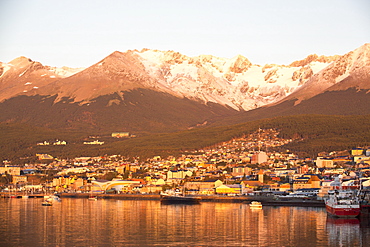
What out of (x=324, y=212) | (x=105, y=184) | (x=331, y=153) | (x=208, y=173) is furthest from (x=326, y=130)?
(x=324, y=212)

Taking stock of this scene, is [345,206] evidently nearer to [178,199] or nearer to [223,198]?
[178,199]

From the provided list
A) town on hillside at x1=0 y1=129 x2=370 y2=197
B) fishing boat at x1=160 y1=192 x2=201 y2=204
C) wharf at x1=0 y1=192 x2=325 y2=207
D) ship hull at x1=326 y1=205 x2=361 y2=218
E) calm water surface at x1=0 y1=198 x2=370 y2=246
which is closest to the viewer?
calm water surface at x1=0 y1=198 x2=370 y2=246

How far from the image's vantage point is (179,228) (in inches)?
2795

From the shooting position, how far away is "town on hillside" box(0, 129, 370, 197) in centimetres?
12838

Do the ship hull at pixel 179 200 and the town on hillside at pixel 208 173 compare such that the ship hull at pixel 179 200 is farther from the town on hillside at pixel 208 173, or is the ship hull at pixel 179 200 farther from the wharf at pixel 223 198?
the town on hillside at pixel 208 173

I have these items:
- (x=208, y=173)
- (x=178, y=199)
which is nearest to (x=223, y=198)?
(x=178, y=199)

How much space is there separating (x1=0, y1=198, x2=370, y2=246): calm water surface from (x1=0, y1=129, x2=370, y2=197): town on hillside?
2356 centimetres

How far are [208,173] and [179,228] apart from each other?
8278cm

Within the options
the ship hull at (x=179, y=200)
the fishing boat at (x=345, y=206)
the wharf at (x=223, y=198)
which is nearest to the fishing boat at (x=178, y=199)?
Result: the ship hull at (x=179, y=200)

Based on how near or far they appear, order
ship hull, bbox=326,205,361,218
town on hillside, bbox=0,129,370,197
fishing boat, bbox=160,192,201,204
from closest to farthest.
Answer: ship hull, bbox=326,205,361,218, fishing boat, bbox=160,192,201,204, town on hillside, bbox=0,129,370,197

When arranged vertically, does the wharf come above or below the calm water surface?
above

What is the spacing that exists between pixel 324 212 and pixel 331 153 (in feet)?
248

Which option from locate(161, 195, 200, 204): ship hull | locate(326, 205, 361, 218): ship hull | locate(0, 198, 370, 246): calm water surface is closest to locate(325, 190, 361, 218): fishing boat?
locate(326, 205, 361, 218): ship hull

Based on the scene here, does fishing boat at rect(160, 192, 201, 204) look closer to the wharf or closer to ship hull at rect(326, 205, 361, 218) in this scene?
the wharf
